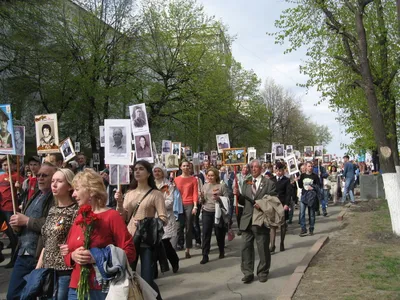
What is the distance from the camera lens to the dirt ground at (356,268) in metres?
6.49

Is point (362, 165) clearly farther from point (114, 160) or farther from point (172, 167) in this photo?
point (114, 160)

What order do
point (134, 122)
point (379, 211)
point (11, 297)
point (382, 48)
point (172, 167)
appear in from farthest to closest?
point (382, 48) < point (379, 211) < point (172, 167) < point (134, 122) < point (11, 297)

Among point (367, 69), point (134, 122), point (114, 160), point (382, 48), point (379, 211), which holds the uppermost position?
point (382, 48)

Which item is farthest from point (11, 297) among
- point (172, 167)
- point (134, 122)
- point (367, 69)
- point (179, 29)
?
point (179, 29)

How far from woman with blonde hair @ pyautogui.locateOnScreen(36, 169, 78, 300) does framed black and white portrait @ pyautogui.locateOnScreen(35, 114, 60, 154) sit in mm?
6015

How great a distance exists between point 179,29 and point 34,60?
16.0 metres

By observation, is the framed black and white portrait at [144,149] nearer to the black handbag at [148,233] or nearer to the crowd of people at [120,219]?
the crowd of people at [120,219]

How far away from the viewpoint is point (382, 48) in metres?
18.0

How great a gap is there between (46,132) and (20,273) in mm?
6069

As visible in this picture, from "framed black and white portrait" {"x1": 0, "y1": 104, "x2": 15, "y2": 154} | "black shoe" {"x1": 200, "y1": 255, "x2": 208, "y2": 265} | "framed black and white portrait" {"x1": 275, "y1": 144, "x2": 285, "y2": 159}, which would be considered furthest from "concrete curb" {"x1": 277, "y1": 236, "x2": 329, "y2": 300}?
"framed black and white portrait" {"x1": 275, "y1": 144, "x2": 285, "y2": 159}

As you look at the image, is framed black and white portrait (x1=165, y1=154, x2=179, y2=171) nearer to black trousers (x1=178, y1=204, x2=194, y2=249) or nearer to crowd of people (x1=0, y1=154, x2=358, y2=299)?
crowd of people (x1=0, y1=154, x2=358, y2=299)

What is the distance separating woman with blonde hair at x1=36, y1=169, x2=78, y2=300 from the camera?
4.12 metres

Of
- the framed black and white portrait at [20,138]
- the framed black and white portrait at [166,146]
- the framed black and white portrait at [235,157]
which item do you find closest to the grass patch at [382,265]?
the framed black and white portrait at [235,157]

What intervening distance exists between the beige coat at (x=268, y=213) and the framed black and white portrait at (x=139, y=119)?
232cm
